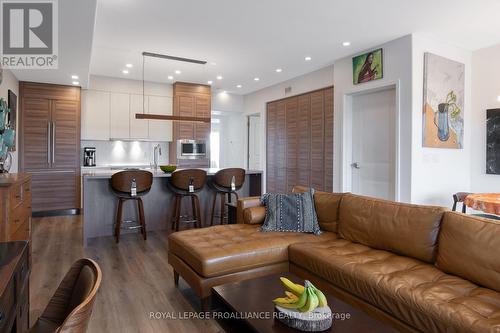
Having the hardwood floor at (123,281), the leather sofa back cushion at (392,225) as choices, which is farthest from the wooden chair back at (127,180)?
the leather sofa back cushion at (392,225)

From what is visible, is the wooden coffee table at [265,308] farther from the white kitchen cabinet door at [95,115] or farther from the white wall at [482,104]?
the white kitchen cabinet door at [95,115]

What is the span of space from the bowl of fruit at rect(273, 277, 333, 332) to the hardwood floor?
2.93 ft

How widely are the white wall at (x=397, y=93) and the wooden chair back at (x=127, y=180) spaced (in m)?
3.03

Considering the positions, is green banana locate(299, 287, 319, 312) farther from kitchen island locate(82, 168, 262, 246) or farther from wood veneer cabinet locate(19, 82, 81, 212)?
wood veneer cabinet locate(19, 82, 81, 212)

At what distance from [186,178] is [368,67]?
309cm

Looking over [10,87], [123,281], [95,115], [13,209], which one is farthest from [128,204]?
[95,115]

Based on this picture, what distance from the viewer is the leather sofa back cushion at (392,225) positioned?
2.19m

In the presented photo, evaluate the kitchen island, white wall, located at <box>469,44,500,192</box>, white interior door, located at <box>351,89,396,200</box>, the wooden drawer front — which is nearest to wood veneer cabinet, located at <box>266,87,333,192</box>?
white interior door, located at <box>351,89,396,200</box>

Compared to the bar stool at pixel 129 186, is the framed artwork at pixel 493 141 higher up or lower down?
higher up

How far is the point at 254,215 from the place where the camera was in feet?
10.5

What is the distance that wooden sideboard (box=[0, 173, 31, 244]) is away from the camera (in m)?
2.19

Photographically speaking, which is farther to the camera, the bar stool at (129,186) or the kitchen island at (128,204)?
the kitchen island at (128,204)

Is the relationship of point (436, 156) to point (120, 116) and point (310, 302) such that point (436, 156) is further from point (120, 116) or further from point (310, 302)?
point (120, 116)

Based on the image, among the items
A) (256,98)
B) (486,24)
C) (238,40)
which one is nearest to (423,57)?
(486,24)
